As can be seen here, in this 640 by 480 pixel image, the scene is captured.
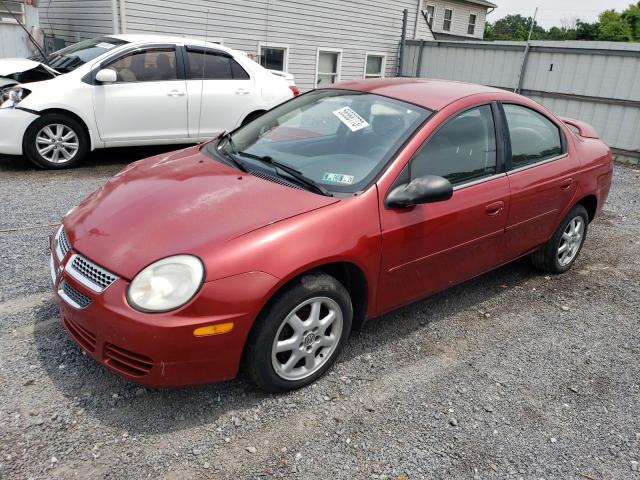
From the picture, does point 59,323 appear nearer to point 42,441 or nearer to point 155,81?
point 42,441

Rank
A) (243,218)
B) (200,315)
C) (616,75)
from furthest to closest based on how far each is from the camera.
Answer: (616,75), (243,218), (200,315)

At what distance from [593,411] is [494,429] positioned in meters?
0.65

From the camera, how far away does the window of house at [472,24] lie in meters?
29.7

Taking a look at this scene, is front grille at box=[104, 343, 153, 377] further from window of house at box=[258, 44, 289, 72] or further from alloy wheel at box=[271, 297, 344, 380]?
window of house at box=[258, 44, 289, 72]

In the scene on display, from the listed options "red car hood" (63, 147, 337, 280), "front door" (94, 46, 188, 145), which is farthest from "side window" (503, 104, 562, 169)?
"front door" (94, 46, 188, 145)

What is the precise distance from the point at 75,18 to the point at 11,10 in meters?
1.48

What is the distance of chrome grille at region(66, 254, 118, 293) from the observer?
243 cm

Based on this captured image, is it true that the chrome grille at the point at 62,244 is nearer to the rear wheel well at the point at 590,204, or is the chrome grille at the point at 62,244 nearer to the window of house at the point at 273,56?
the rear wheel well at the point at 590,204

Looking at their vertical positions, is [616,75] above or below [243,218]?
above

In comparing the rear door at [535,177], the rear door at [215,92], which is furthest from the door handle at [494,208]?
the rear door at [215,92]

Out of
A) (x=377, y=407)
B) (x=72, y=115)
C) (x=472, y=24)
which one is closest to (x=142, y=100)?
(x=72, y=115)

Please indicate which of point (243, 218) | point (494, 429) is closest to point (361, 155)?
point (243, 218)

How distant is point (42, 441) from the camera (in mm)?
2387

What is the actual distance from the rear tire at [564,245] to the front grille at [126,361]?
129 inches
